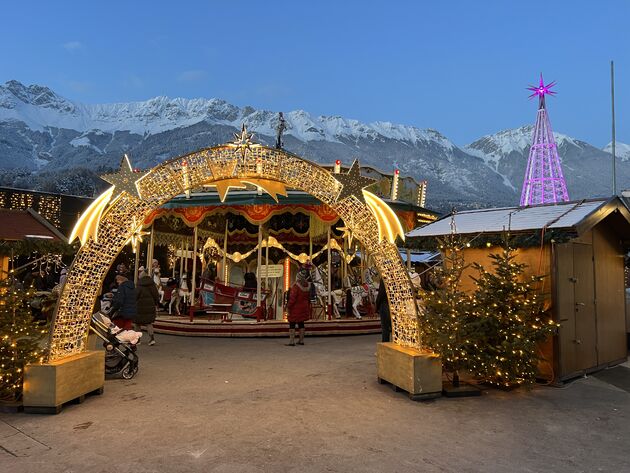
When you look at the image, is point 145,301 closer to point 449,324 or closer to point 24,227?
point 24,227

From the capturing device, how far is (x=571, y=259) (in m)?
7.20

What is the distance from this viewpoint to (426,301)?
6.59 meters

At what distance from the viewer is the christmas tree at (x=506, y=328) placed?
6.03 metres

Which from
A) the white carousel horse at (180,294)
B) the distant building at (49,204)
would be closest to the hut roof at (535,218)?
the white carousel horse at (180,294)

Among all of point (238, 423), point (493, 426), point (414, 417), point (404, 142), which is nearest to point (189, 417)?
point (238, 423)

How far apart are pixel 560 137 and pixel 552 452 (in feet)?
374

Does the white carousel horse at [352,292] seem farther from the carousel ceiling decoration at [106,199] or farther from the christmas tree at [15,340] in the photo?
the christmas tree at [15,340]

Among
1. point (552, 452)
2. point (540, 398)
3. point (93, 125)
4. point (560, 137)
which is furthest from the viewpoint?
point (560, 137)

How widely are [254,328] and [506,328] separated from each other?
7273mm

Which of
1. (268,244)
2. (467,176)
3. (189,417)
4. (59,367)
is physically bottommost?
(189,417)

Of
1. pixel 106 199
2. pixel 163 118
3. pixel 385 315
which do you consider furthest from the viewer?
pixel 163 118

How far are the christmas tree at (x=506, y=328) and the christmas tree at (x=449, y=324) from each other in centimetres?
14

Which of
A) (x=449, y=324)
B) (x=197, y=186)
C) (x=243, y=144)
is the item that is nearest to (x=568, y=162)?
(x=449, y=324)

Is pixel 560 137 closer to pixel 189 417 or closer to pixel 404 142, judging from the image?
pixel 404 142
